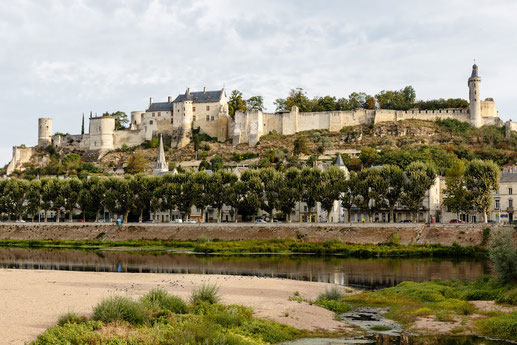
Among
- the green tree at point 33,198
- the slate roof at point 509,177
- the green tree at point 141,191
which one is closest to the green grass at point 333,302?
the green tree at point 141,191

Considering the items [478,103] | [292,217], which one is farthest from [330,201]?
[478,103]

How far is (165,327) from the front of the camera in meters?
17.9

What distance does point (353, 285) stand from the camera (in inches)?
1262

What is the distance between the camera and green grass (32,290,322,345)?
16.3 metres

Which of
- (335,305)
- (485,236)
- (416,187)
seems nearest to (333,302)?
(335,305)

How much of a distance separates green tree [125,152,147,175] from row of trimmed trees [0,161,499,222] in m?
27.3

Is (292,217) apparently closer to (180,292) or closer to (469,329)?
(180,292)

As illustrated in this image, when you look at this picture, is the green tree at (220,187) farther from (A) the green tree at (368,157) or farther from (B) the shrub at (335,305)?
(B) the shrub at (335,305)

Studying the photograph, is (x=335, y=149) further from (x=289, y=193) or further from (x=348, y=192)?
(x=289, y=193)

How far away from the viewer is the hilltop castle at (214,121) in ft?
343

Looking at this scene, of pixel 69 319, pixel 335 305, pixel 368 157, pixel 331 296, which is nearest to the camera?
pixel 69 319

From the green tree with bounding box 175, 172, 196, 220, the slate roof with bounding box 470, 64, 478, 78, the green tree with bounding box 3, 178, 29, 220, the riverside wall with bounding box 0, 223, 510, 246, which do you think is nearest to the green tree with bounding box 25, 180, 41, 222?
the green tree with bounding box 3, 178, 29, 220

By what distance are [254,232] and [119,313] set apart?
38689 millimetres

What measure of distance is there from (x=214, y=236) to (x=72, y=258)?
15014 millimetres
